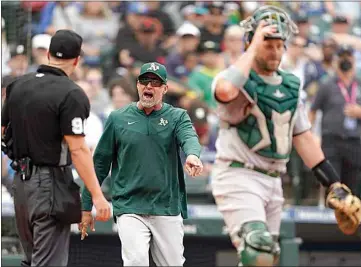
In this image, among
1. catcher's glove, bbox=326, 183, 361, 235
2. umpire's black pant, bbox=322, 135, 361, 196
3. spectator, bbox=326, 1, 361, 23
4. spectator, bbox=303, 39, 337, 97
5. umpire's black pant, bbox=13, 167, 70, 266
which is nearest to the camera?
umpire's black pant, bbox=13, 167, 70, 266

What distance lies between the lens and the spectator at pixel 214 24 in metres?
13.8

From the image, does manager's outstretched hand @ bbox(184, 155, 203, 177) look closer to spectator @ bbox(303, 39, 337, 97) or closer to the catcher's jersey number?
the catcher's jersey number

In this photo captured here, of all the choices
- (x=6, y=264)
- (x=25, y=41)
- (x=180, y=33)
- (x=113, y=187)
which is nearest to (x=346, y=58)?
(x=180, y=33)

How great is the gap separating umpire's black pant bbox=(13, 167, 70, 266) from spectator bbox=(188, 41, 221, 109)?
5373 millimetres

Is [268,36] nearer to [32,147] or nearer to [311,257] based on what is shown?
[32,147]

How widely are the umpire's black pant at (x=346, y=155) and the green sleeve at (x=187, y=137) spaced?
16.9 ft

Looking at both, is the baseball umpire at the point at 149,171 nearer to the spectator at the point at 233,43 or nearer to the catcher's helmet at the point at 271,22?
the catcher's helmet at the point at 271,22

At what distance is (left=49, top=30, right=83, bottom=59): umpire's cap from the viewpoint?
7293mm

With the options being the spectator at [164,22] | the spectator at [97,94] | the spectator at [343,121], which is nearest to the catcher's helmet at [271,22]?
the spectator at [343,121]

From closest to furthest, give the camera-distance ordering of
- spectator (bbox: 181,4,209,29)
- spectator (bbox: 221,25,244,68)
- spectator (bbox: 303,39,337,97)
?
spectator (bbox: 221,25,244,68), spectator (bbox: 303,39,337,97), spectator (bbox: 181,4,209,29)

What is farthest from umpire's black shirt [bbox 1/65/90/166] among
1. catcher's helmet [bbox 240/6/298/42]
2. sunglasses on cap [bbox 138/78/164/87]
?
catcher's helmet [bbox 240/6/298/42]

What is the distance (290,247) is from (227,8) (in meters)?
4.87

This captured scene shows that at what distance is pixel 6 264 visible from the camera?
10.0m

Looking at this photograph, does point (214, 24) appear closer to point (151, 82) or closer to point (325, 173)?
point (325, 173)
